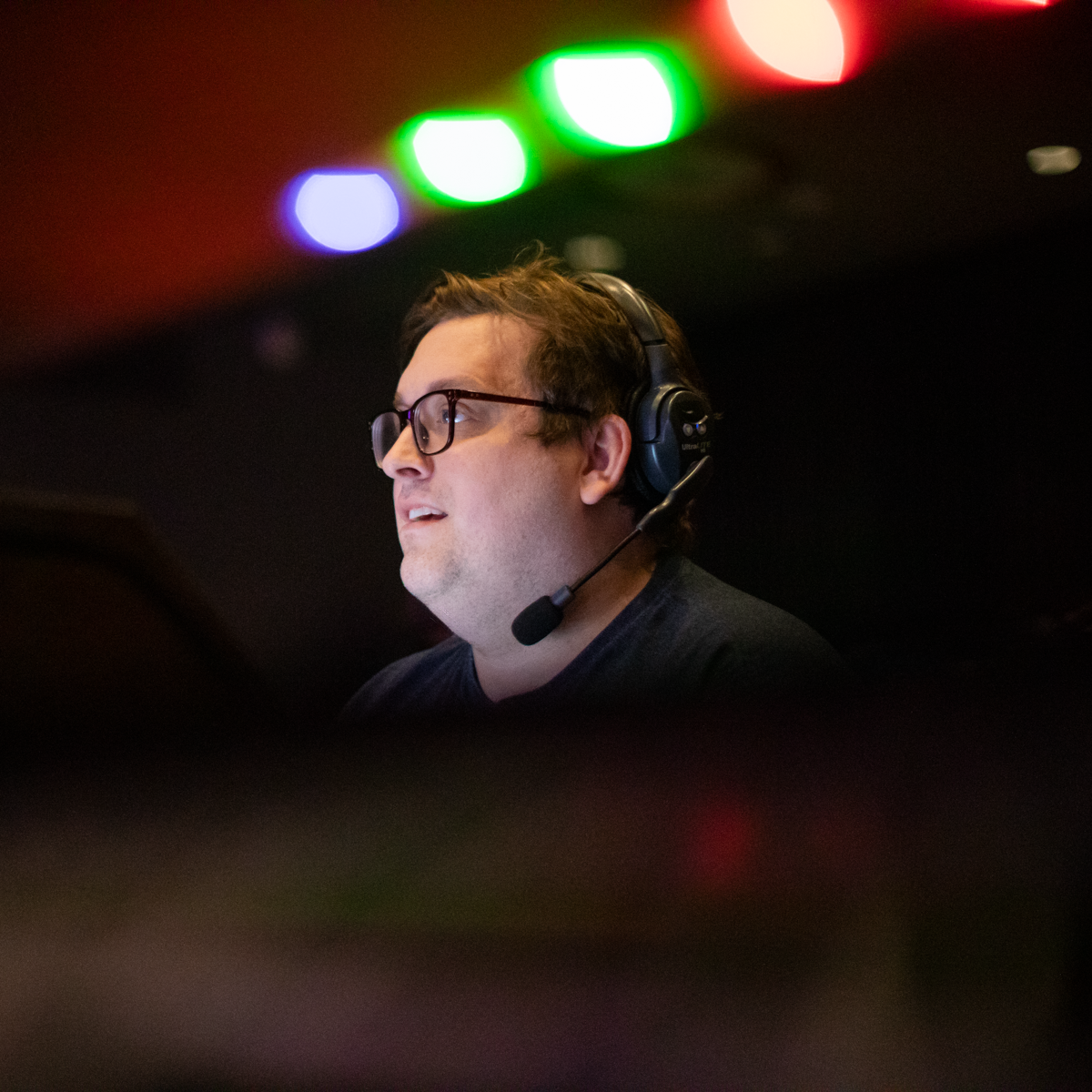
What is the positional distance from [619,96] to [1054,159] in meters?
0.17

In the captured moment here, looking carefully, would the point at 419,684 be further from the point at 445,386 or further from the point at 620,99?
the point at 620,99

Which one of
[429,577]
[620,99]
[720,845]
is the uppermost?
[620,99]

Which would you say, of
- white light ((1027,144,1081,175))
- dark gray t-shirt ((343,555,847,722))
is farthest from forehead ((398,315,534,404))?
white light ((1027,144,1081,175))

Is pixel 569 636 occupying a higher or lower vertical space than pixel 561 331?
lower

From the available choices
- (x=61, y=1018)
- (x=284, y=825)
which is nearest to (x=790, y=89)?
(x=284, y=825)

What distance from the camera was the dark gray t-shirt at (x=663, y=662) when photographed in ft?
1.45

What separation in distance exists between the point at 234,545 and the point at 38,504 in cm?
8

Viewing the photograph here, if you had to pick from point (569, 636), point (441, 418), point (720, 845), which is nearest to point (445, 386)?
point (441, 418)

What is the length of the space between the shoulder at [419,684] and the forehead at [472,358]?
0.35ft

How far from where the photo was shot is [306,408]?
0.46 metres

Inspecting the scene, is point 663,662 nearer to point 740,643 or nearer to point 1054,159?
point 740,643

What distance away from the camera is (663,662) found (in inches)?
18.2

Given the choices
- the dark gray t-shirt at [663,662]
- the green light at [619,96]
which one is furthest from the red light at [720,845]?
the green light at [619,96]

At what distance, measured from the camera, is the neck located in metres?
0.47
